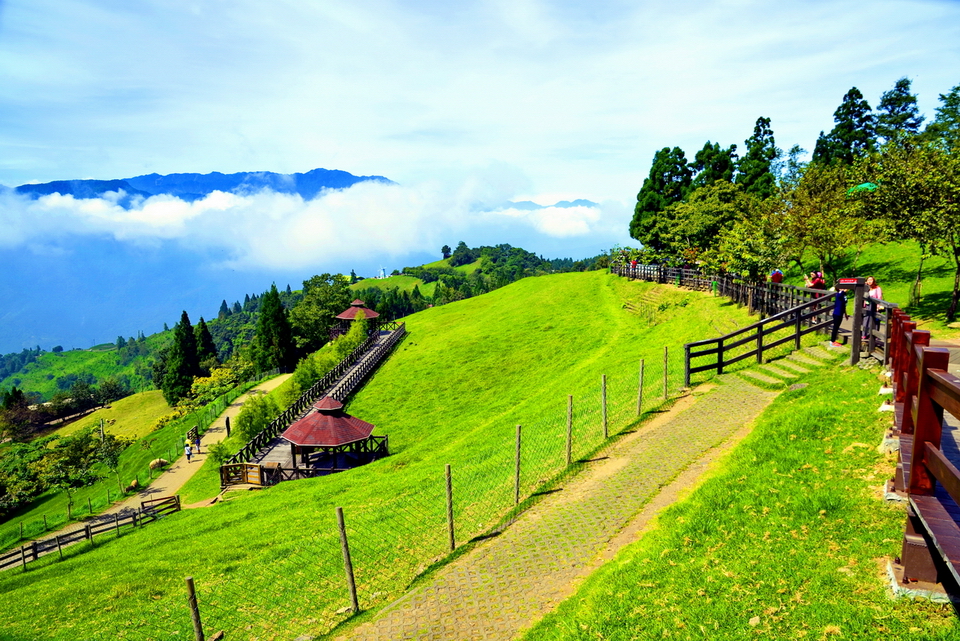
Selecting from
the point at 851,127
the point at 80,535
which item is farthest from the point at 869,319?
the point at 851,127

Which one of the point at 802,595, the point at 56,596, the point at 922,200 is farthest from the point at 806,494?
the point at 56,596

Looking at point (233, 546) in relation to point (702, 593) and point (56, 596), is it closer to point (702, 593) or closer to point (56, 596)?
point (56, 596)

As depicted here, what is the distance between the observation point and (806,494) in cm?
803

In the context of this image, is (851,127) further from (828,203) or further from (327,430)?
(327,430)

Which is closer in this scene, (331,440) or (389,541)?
(389,541)

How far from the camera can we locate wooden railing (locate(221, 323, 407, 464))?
2954cm

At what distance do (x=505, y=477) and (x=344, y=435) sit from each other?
465 inches

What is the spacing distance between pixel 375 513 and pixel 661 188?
169 feet

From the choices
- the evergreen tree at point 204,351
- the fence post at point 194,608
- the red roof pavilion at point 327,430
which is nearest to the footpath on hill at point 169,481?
the red roof pavilion at point 327,430

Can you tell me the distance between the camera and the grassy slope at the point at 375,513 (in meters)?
10.8

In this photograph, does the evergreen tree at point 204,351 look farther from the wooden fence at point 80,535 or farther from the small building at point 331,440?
the small building at point 331,440

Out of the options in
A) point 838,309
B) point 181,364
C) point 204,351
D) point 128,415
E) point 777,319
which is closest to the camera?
point 838,309

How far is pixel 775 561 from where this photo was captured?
685 cm

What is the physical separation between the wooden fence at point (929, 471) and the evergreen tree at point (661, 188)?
50937mm
